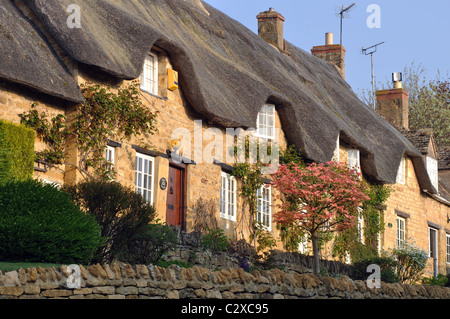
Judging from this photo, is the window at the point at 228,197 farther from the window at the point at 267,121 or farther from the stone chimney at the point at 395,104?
the stone chimney at the point at 395,104

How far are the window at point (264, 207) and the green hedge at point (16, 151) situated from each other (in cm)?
727

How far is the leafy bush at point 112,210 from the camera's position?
12.3 m

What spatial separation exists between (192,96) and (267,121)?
363cm

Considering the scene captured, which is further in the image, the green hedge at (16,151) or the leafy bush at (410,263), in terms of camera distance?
the leafy bush at (410,263)

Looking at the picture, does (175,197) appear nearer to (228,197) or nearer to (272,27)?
(228,197)

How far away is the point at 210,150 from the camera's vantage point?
1758 cm

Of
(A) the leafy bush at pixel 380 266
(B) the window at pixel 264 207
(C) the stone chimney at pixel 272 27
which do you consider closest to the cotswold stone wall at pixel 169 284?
(B) the window at pixel 264 207

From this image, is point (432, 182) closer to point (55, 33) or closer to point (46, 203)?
point (55, 33)

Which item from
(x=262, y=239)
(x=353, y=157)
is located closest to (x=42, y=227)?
(x=262, y=239)

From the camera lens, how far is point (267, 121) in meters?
19.8

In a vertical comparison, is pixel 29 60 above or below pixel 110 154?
A: above

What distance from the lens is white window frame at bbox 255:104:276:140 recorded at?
1970 cm
